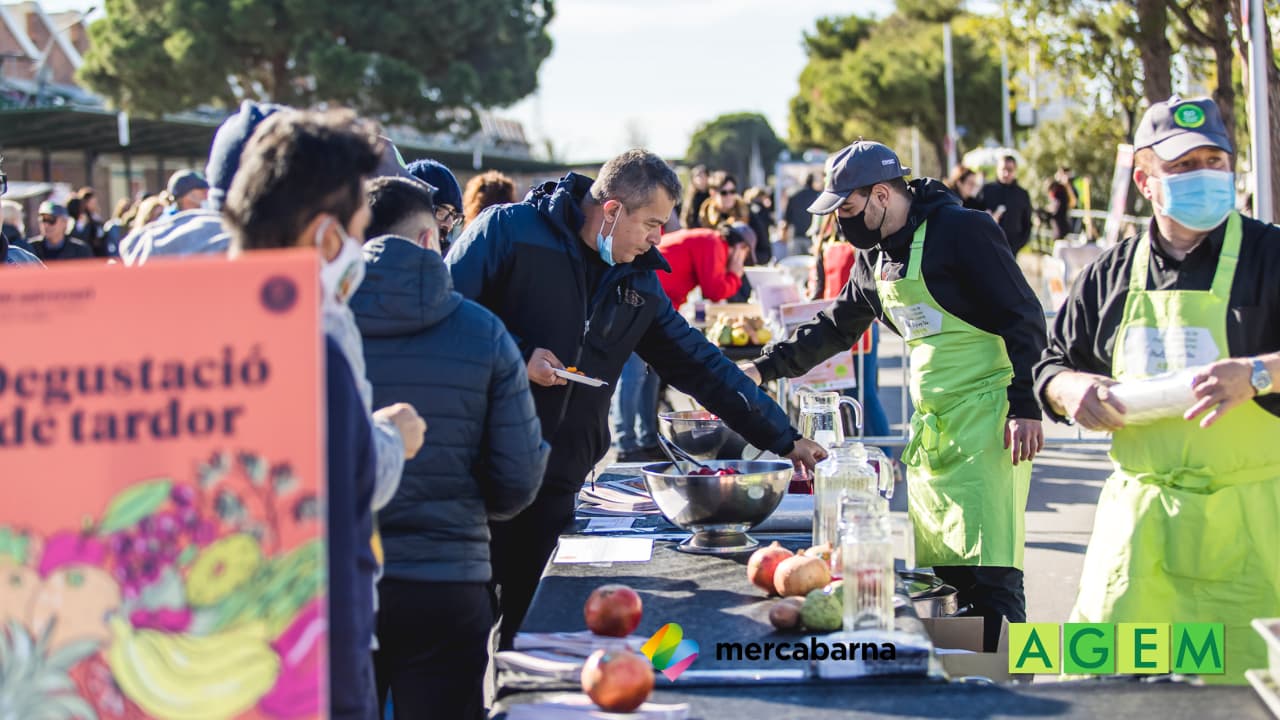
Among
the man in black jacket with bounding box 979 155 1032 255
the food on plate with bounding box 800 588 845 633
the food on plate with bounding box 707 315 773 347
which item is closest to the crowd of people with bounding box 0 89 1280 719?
the food on plate with bounding box 800 588 845 633

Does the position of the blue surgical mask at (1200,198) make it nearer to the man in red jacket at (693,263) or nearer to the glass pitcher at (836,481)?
the glass pitcher at (836,481)

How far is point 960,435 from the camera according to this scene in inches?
179

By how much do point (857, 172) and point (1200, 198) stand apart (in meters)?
1.52

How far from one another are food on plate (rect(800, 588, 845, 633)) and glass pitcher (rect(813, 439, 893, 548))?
0.51 meters

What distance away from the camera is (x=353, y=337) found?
2.28 metres

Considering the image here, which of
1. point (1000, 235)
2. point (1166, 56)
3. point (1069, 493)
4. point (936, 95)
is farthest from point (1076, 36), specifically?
point (936, 95)

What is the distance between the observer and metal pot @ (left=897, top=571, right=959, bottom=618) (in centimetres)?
423

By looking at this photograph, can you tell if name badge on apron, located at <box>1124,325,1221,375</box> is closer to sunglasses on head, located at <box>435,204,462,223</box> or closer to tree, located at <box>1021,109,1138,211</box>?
sunglasses on head, located at <box>435,204,462,223</box>

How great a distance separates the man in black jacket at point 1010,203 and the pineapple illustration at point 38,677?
13.9 metres

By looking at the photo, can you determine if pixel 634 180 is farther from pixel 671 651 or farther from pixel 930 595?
pixel 671 651

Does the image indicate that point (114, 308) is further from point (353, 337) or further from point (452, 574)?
point (452, 574)

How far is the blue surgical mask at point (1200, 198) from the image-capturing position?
316 centimetres

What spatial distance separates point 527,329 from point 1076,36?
16.7 m

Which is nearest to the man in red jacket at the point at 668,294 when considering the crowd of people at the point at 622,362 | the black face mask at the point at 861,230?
the crowd of people at the point at 622,362
